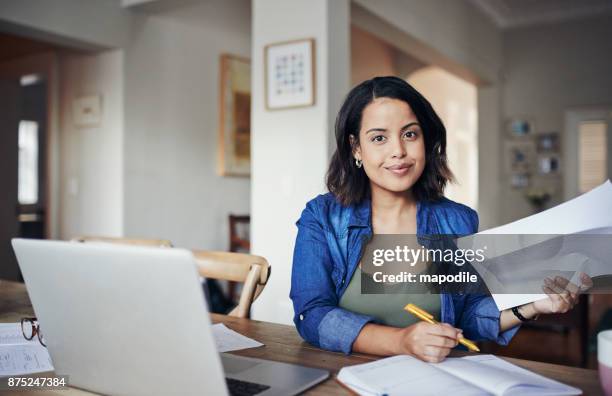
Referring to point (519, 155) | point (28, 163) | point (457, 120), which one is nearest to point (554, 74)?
point (519, 155)

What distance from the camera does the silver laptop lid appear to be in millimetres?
634

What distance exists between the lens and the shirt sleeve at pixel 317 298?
39.3 inches

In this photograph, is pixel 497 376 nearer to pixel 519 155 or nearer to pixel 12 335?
pixel 12 335

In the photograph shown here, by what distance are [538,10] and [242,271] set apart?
537 cm

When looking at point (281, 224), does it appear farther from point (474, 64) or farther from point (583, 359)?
point (474, 64)

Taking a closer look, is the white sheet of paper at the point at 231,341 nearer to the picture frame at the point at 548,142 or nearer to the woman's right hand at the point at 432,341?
the woman's right hand at the point at 432,341

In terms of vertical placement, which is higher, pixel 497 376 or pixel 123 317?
pixel 123 317

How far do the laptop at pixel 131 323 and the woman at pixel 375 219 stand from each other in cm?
24

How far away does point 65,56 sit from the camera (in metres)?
4.09

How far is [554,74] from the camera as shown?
5.82 meters

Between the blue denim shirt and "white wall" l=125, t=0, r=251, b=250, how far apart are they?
2.79 metres

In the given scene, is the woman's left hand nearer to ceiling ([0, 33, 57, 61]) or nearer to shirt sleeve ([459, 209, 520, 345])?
shirt sleeve ([459, 209, 520, 345])

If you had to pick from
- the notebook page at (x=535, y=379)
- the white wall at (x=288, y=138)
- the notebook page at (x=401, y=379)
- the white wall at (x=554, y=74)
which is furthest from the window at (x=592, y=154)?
the notebook page at (x=401, y=379)

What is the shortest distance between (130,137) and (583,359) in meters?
3.11
